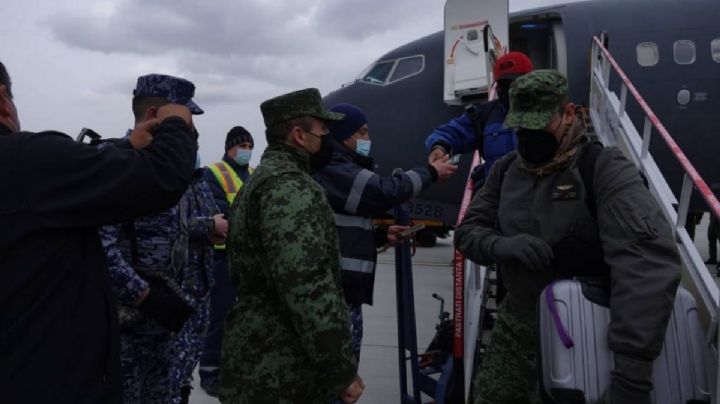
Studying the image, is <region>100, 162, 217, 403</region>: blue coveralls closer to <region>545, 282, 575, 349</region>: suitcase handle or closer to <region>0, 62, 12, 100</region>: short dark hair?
<region>0, 62, 12, 100</region>: short dark hair

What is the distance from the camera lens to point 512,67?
3.81m

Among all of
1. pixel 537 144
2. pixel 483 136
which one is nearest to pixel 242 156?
pixel 483 136

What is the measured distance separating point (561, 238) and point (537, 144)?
1.20 ft

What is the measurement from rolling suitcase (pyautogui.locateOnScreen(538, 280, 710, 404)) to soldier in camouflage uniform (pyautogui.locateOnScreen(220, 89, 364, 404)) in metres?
0.67

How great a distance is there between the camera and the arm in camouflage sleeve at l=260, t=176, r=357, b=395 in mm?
1959

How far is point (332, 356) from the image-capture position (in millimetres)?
1960

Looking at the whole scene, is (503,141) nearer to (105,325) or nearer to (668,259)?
(668,259)

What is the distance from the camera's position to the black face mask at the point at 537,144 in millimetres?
2320

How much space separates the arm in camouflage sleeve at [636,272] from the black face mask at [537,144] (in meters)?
0.28

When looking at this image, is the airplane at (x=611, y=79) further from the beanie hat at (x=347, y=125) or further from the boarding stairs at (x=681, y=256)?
the beanie hat at (x=347, y=125)

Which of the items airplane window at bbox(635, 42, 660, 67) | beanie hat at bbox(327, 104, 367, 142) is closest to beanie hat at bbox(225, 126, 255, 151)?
beanie hat at bbox(327, 104, 367, 142)

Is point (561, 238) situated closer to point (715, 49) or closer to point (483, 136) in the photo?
point (483, 136)

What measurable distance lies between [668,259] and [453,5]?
593 cm

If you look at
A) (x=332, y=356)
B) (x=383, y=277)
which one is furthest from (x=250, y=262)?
(x=383, y=277)
